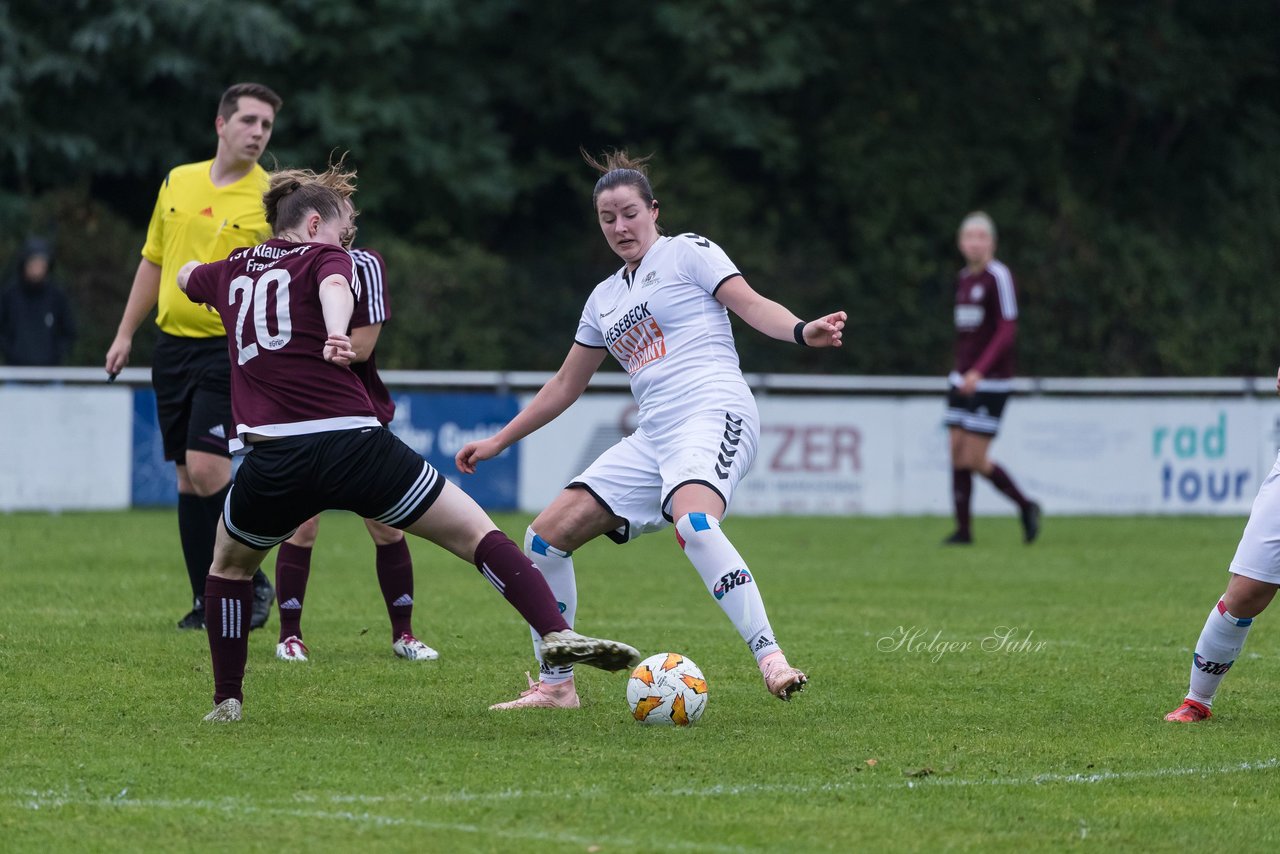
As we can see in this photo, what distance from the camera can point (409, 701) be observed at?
6.30 metres

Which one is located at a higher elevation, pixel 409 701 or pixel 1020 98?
pixel 1020 98

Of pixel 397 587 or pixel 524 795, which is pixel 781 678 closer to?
pixel 524 795

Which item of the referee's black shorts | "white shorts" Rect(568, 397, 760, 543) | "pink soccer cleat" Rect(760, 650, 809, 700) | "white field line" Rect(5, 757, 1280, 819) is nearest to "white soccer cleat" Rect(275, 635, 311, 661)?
the referee's black shorts

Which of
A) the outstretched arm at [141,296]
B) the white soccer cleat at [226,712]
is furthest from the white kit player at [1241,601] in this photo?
the outstretched arm at [141,296]

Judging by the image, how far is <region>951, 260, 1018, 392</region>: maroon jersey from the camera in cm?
1365

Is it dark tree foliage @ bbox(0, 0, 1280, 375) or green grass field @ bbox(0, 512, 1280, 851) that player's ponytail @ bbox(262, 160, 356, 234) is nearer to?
green grass field @ bbox(0, 512, 1280, 851)

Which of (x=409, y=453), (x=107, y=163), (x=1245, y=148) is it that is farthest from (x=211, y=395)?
(x=1245, y=148)

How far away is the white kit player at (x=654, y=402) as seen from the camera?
20.5ft

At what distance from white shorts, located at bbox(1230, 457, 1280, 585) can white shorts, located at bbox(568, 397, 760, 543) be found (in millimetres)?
1653

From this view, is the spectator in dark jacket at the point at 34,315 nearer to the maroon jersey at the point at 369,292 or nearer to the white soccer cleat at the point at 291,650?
the white soccer cleat at the point at 291,650

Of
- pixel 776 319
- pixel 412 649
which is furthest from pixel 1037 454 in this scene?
pixel 776 319

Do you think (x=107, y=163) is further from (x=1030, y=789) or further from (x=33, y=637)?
(x=1030, y=789)

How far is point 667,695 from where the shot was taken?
5.89 metres

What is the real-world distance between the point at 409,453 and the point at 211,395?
2.47m
